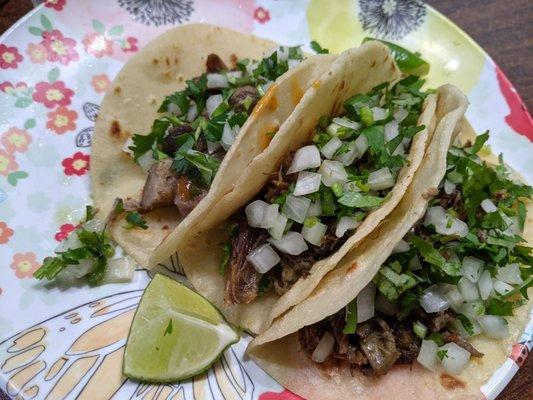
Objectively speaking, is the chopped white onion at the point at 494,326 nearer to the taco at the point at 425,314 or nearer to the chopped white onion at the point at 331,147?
the taco at the point at 425,314

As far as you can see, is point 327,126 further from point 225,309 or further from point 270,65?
point 225,309

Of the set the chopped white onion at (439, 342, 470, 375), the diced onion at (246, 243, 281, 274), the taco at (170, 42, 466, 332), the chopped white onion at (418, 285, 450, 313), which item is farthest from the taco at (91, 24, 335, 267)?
the chopped white onion at (439, 342, 470, 375)

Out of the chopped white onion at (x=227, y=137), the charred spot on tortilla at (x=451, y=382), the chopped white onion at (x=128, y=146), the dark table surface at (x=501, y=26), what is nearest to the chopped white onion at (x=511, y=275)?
the charred spot on tortilla at (x=451, y=382)

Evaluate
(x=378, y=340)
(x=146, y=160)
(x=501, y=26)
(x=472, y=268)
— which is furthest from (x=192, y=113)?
(x=501, y=26)

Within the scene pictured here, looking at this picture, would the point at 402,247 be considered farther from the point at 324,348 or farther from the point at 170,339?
the point at 170,339

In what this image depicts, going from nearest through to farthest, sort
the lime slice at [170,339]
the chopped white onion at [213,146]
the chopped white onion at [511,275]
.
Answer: the lime slice at [170,339] < the chopped white onion at [511,275] < the chopped white onion at [213,146]

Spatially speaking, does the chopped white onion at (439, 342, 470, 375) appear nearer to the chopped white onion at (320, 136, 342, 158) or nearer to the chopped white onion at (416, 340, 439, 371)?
the chopped white onion at (416, 340, 439, 371)
